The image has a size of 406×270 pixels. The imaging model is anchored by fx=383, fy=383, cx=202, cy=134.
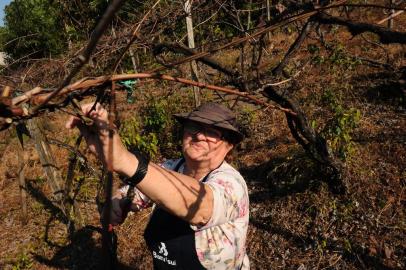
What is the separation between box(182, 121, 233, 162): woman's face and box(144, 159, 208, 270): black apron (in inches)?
5.3

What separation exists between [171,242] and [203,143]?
0.51m

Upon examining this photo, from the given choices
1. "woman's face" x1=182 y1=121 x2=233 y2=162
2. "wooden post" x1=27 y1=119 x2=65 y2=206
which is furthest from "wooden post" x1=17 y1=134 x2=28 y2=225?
"woman's face" x1=182 y1=121 x2=233 y2=162

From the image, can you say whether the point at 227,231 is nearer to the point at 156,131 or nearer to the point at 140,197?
the point at 140,197

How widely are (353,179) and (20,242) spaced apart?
4111mm

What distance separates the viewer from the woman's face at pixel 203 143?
185cm

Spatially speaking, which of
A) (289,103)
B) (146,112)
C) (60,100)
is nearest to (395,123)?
(289,103)

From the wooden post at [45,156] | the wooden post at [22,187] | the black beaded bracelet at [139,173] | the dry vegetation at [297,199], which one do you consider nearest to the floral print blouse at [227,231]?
the black beaded bracelet at [139,173]

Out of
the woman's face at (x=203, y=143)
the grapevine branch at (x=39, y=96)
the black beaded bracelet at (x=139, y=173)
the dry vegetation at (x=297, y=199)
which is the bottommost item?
the dry vegetation at (x=297, y=199)

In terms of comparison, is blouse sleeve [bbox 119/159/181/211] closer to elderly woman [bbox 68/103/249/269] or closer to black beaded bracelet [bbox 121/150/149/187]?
elderly woman [bbox 68/103/249/269]

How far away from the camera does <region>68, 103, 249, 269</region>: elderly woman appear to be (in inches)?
47.4

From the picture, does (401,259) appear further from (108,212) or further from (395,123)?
(108,212)

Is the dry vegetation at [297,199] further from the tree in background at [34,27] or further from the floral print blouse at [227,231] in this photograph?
the floral print blouse at [227,231]

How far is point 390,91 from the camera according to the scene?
5.78 metres

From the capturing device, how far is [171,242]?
73.4 inches
